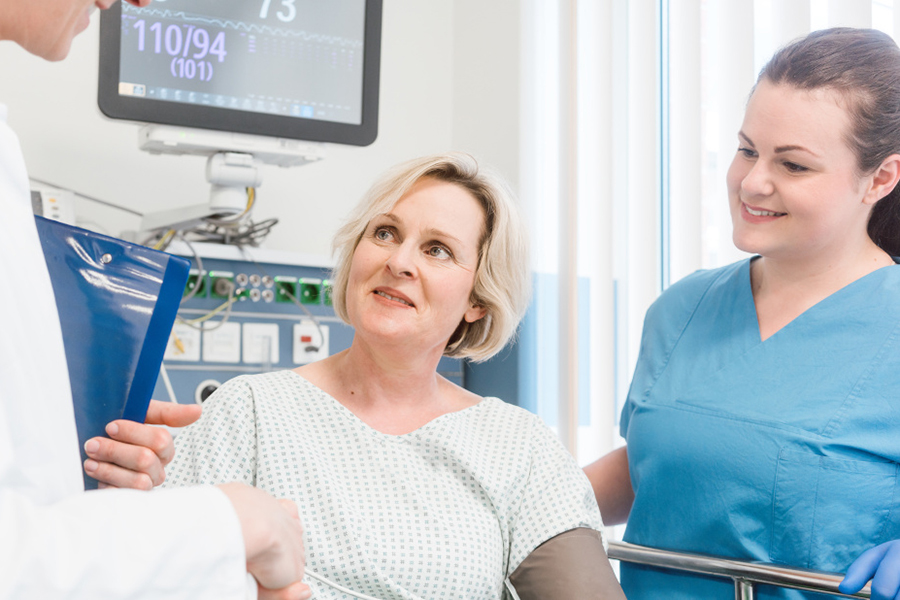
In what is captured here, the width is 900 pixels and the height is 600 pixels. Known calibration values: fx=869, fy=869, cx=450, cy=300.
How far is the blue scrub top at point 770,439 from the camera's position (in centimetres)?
128

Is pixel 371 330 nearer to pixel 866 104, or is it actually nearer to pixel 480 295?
pixel 480 295

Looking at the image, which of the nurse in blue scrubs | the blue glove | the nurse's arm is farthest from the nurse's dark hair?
the nurse's arm

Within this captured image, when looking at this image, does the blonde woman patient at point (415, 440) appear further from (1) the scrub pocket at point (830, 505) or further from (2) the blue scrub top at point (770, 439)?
(1) the scrub pocket at point (830, 505)

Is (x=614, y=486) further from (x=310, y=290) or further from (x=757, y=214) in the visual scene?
(x=310, y=290)

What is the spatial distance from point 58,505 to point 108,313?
0.76 feet

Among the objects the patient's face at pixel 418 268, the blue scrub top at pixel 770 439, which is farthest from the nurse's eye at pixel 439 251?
the blue scrub top at pixel 770 439

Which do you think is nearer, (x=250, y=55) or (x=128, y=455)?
(x=128, y=455)

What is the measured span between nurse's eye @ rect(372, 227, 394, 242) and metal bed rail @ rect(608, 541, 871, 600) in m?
0.65

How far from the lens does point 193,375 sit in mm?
2377

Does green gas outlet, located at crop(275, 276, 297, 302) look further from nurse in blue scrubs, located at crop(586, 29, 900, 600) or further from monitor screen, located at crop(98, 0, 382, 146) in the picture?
nurse in blue scrubs, located at crop(586, 29, 900, 600)

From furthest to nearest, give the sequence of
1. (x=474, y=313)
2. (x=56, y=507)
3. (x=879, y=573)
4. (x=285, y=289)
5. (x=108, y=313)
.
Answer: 1. (x=285, y=289)
2. (x=474, y=313)
3. (x=879, y=573)
4. (x=108, y=313)
5. (x=56, y=507)

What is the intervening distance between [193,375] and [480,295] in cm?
111

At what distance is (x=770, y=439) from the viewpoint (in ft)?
4.39

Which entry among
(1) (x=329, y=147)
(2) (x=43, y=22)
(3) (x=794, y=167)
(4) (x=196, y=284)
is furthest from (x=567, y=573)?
(1) (x=329, y=147)
